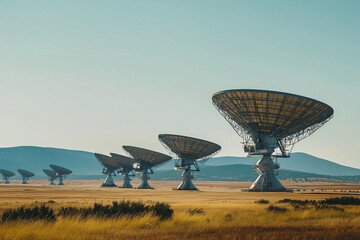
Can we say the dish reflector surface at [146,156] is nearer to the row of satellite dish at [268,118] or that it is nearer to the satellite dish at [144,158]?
the satellite dish at [144,158]

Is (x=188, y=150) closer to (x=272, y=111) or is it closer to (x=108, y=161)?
(x=272, y=111)

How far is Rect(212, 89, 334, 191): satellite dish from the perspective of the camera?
186 feet

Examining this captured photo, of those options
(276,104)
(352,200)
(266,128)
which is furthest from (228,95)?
(352,200)

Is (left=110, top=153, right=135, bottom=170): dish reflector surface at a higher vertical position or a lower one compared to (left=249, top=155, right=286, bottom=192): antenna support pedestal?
higher

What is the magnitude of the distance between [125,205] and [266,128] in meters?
49.9

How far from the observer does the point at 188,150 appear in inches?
3681

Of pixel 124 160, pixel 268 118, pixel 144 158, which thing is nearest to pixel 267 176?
pixel 268 118

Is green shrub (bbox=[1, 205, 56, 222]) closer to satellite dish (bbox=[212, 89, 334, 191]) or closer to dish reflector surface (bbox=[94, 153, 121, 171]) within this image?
satellite dish (bbox=[212, 89, 334, 191])

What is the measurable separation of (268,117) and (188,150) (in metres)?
35.6

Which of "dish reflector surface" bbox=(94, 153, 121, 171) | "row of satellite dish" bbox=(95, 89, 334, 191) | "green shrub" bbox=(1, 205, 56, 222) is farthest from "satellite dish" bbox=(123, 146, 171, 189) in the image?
"green shrub" bbox=(1, 205, 56, 222)

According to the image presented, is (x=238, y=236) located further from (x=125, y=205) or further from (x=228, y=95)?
(x=228, y=95)

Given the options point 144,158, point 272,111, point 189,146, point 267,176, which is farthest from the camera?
point 144,158

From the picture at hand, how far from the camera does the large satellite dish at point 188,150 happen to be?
89.9 meters

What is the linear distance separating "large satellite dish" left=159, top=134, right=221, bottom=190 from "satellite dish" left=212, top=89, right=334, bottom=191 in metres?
21.8
